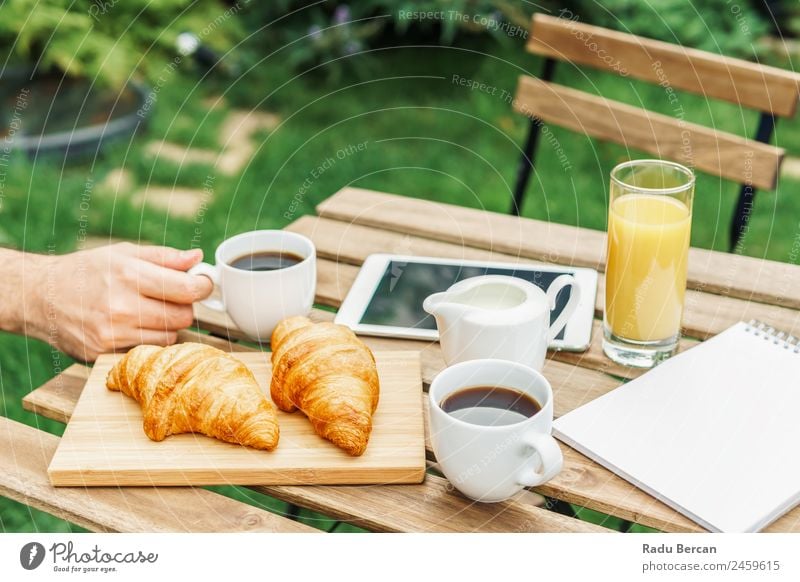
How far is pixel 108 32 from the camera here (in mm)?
2930

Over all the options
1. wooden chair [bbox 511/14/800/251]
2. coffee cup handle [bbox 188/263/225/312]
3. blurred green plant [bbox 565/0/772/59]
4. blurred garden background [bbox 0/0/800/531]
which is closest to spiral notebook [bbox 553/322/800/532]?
coffee cup handle [bbox 188/263/225/312]

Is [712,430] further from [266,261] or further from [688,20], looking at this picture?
[688,20]

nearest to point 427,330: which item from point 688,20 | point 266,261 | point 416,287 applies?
point 416,287

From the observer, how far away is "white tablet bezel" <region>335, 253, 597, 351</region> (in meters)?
0.98

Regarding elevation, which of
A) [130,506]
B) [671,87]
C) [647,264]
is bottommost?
[130,506]

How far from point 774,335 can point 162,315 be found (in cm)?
66

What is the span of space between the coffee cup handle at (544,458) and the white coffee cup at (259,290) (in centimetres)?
36

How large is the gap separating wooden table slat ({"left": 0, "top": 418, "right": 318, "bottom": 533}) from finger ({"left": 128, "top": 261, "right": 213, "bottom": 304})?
0.22m

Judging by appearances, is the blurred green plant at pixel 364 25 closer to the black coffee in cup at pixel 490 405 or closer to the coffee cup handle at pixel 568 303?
the coffee cup handle at pixel 568 303

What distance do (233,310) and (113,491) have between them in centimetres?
27

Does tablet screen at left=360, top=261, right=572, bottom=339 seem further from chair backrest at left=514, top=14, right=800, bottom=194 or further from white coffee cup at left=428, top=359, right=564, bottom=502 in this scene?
chair backrest at left=514, top=14, right=800, bottom=194

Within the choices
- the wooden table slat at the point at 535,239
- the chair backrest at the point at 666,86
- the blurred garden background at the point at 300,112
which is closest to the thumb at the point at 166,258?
the wooden table slat at the point at 535,239

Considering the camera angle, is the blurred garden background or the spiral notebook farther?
the blurred garden background
